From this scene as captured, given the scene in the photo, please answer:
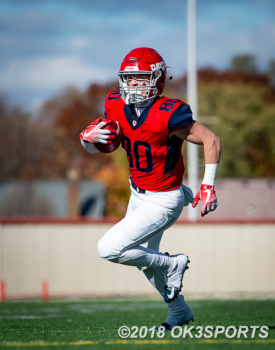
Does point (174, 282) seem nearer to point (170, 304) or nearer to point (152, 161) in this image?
point (170, 304)

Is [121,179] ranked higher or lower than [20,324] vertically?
lower

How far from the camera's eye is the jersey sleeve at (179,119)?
4863 millimetres

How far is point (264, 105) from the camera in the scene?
4528 cm

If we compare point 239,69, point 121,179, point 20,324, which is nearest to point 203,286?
point 20,324

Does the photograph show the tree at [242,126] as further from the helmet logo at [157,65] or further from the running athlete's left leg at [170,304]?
the helmet logo at [157,65]

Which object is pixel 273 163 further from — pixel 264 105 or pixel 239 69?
pixel 239 69

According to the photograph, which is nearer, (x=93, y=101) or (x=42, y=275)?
(x=42, y=275)

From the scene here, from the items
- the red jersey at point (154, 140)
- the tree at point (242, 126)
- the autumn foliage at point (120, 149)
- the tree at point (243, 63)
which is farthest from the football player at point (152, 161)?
the tree at point (243, 63)

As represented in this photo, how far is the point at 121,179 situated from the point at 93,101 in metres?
16.8

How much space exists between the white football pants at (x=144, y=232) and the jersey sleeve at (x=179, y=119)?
0.52 m

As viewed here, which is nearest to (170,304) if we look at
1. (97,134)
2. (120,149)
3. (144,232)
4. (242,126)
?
(144,232)

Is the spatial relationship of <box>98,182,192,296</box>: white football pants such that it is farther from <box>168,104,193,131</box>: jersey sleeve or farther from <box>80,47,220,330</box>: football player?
<box>168,104,193,131</box>: jersey sleeve

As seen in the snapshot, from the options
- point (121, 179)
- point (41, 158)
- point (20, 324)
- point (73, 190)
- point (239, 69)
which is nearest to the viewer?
point (20, 324)

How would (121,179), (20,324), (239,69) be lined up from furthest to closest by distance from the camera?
(239,69) < (121,179) < (20,324)
